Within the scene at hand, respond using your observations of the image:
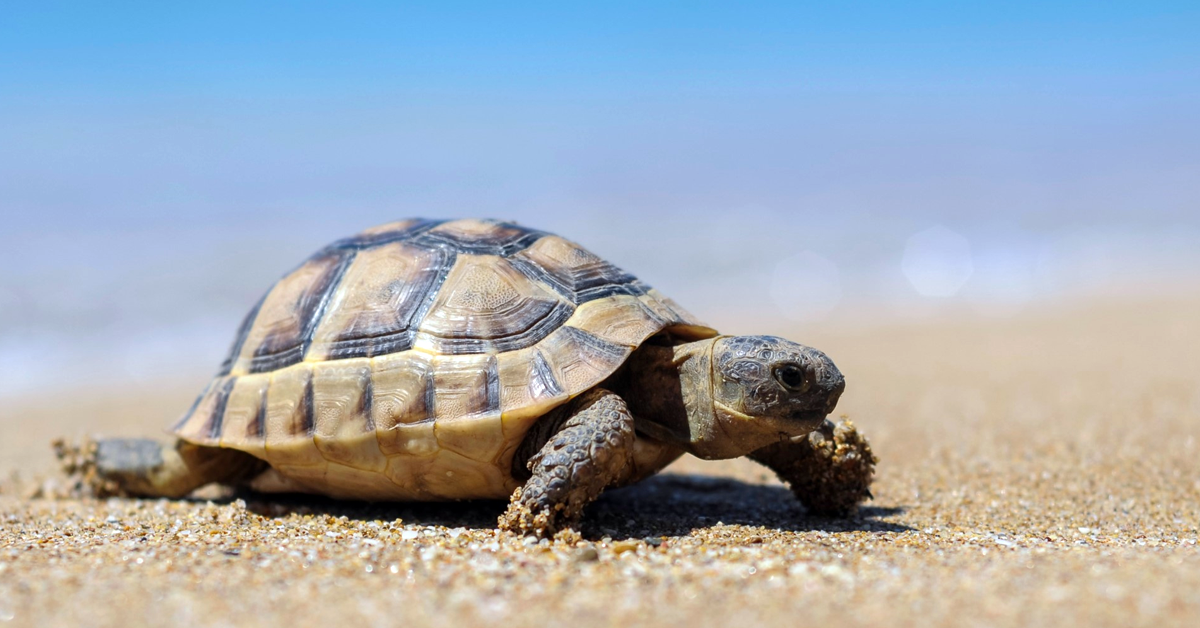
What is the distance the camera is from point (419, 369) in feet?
13.0

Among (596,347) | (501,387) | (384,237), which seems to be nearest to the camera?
(501,387)

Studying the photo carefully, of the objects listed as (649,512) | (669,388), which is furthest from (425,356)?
(649,512)

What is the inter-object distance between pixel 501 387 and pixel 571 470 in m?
0.51

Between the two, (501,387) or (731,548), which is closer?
(731,548)

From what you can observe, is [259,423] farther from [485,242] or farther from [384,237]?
[485,242]

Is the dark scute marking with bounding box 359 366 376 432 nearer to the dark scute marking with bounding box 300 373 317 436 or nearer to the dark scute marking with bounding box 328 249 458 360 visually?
the dark scute marking with bounding box 328 249 458 360

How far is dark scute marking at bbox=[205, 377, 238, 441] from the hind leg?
0.31 meters

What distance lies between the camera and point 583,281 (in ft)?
14.2

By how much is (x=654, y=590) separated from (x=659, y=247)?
16.3 meters

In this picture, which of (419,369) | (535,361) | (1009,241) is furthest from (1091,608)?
(1009,241)

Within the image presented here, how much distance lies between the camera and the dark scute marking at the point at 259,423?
432cm

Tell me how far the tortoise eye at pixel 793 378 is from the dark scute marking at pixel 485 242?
1.54m

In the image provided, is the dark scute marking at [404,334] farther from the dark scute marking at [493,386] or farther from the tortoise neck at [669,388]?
the tortoise neck at [669,388]

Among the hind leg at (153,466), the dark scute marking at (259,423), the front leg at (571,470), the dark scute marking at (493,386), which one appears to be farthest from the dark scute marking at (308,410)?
the front leg at (571,470)
